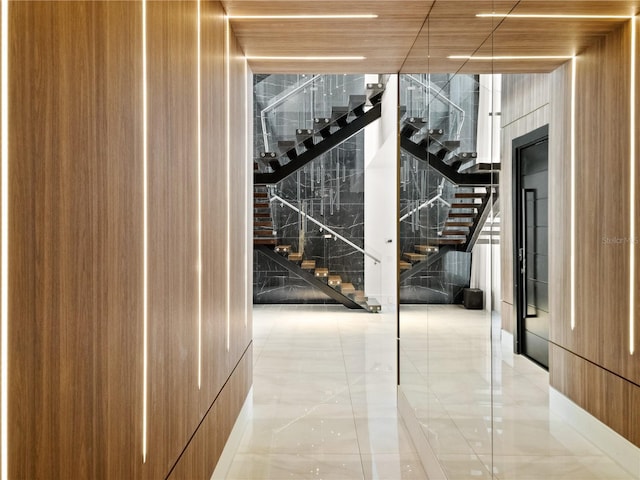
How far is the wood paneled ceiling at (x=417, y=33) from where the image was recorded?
49.1 inches

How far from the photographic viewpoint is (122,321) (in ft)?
4.64

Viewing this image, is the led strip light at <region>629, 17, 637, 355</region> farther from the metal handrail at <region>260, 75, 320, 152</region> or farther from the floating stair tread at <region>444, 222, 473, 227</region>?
the metal handrail at <region>260, 75, 320, 152</region>

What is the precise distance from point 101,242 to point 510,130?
4.04 feet

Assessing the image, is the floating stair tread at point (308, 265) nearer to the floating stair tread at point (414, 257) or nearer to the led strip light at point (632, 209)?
the floating stair tread at point (414, 257)

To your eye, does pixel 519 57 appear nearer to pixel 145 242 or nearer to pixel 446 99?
pixel 446 99

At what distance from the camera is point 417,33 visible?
3.28m

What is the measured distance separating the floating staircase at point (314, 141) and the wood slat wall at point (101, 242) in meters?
5.83

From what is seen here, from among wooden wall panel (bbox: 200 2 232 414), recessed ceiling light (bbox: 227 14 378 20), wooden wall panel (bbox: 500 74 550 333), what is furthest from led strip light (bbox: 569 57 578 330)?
recessed ceiling light (bbox: 227 14 378 20)

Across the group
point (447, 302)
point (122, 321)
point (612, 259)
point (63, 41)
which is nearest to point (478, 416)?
point (447, 302)

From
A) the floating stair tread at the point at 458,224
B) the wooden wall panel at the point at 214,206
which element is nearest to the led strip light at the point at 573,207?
the floating stair tread at the point at 458,224

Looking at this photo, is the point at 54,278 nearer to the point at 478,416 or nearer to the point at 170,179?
the point at 170,179

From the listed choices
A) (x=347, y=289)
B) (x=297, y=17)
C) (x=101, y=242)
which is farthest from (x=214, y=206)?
(x=347, y=289)

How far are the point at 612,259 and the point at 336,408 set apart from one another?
11.2 ft

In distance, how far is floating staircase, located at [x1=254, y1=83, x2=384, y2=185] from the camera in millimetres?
8164
